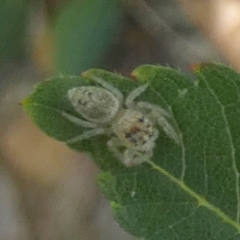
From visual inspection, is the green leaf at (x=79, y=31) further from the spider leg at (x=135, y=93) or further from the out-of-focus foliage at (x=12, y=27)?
the spider leg at (x=135, y=93)

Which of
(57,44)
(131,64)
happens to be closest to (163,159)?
(57,44)

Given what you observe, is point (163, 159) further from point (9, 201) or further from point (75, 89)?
point (9, 201)

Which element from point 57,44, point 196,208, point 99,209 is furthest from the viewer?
point 99,209

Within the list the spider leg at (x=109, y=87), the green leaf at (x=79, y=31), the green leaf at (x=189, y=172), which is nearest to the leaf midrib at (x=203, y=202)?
the green leaf at (x=189, y=172)

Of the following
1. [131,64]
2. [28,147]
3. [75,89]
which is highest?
[75,89]

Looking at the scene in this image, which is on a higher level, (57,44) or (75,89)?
(75,89)

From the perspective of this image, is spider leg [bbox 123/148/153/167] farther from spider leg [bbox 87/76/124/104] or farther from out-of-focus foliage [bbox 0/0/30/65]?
out-of-focus foliage [bbox 0/0/30/65]

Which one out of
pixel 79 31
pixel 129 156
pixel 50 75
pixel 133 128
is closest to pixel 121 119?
pixel 133 128
